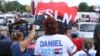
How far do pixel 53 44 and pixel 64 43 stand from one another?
0.57 feet

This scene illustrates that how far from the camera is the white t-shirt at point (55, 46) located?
6.76 m

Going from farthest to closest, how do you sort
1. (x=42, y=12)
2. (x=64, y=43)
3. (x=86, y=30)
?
(x=86, y=30) < (x=42, y=12) < (x=64, y=43)

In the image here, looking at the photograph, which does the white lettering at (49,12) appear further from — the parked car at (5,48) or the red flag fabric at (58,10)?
the parked car at (5,48)

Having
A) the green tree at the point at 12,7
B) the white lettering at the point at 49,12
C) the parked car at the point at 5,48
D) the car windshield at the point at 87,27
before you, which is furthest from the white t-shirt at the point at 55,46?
the green tree at the point at 12,7

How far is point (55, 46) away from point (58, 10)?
21.4ft

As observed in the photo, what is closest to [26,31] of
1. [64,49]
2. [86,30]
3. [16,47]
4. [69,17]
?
[69,17]

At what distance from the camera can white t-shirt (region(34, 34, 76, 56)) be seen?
22.2 feet

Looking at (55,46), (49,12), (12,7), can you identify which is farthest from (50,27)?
(12,7)

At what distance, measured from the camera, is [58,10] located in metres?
13.3

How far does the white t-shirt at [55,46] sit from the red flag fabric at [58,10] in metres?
5.47

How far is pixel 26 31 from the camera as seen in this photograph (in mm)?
13844

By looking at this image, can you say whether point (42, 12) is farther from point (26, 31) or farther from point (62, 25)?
point (62, 25)

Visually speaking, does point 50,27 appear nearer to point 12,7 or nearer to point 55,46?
point 55,46

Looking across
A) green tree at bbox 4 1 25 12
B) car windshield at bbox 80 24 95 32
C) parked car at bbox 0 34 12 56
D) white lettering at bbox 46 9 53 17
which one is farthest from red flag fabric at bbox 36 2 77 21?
green tree at bbox 4 1 25 12
